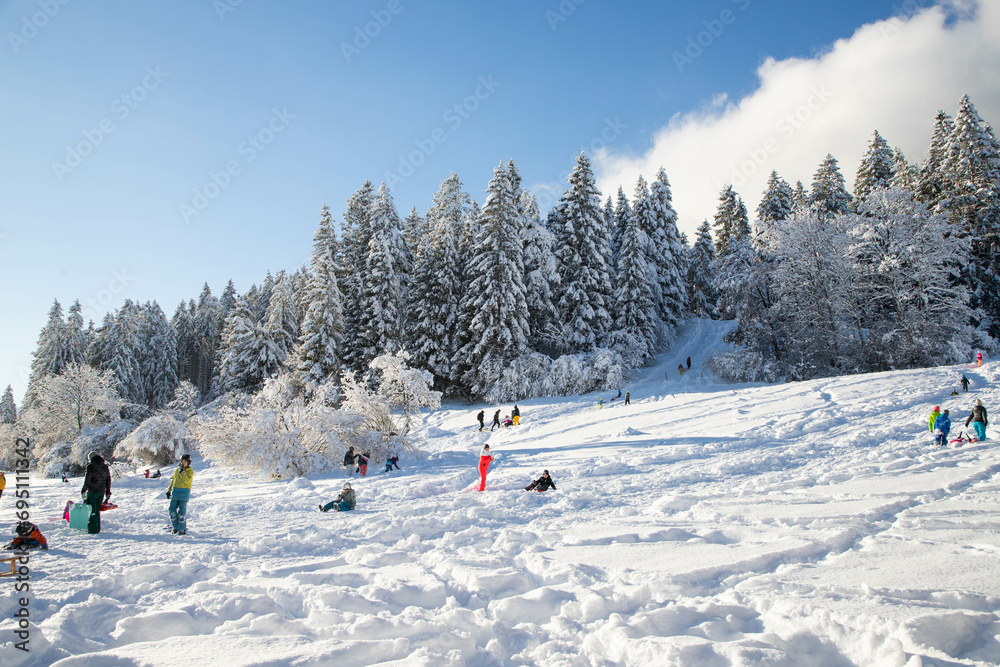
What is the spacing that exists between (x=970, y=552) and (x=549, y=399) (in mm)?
25365

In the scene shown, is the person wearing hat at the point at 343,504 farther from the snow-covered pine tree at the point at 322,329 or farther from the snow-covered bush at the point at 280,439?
the snow-covered pine tree at the point at 322,329

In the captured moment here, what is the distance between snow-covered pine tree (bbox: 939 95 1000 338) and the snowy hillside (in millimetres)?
26486

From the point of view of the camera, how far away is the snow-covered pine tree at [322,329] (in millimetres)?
33688

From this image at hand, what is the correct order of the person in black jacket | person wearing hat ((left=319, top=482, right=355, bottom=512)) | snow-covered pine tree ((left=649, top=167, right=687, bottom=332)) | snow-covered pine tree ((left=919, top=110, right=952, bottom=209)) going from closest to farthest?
1. the person in black jacket
2. person wearing hat ((left=319, top=482, right=355, bottom=512))
3. snow-covered pine tree ((left=919, top=110, right=952, bottom=209))
4. snow-covered pine tree ((left=649, top=167, right=687, bottom=332))

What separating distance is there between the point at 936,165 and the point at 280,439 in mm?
44942

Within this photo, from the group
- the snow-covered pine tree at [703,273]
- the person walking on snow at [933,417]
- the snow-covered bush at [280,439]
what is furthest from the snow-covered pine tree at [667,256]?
the snow-covered bush at [280,439]

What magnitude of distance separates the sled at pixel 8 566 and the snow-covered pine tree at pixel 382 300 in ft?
90.3

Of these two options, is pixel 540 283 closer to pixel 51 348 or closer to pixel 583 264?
pixel 583 264

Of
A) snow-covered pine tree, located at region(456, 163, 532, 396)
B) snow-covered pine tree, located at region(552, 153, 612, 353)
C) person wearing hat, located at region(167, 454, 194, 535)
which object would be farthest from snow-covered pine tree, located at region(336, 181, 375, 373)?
person wearing hat, located at region(167, 454, 194, 535)

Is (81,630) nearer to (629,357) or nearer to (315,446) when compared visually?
(315,446)

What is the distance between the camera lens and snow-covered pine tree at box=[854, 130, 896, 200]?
39.6m

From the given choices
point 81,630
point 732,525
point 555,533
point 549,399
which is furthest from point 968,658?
point 549,399

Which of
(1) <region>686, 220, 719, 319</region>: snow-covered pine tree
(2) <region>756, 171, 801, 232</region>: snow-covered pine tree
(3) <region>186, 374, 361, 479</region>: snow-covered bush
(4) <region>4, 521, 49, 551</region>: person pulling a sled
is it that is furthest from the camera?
(1) <region>686, 220, 719, 319</region>: snow-covered pine tree

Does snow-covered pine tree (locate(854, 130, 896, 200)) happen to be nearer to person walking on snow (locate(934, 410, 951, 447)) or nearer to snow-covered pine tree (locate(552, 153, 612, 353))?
snow-covered pine tree (locate(552, 153, 612, 353))
